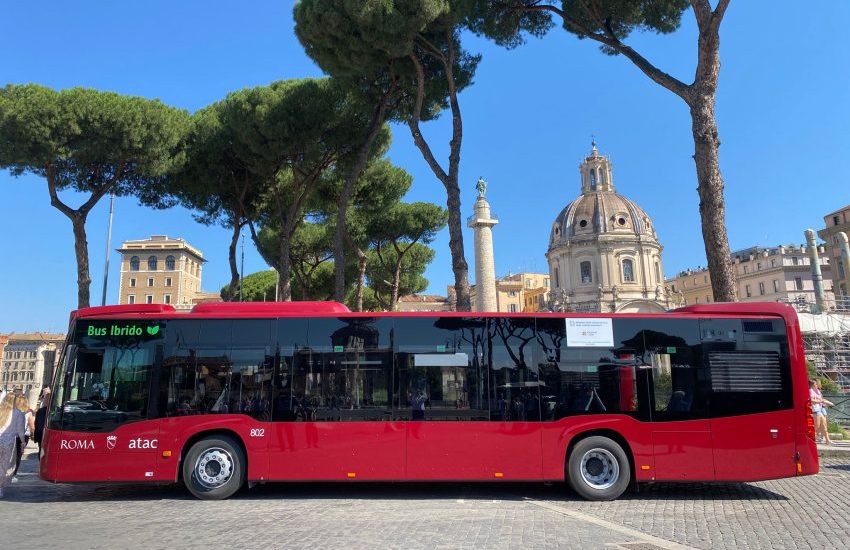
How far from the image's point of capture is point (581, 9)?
46.0 feet

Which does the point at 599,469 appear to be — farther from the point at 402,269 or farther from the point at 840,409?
the point at 402,269

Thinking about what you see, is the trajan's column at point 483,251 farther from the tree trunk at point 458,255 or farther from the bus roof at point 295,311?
the bus roof at point 295,311

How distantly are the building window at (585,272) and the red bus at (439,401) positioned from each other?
64.2 metres

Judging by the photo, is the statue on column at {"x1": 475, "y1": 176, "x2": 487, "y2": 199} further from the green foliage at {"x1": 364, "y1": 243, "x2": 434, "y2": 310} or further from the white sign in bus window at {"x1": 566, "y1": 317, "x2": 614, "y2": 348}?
the white sign in bus window at {"x1": 566, "y1": 317, "x2": 614, "y2": 348}

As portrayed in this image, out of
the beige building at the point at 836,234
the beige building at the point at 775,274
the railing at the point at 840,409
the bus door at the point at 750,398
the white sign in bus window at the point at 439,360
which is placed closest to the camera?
the bus door at the point at 750,398

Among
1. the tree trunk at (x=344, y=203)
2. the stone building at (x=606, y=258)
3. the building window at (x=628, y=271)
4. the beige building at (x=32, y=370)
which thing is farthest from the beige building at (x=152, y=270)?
the tree trunk at (x=344, y=203)

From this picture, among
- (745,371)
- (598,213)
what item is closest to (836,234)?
(598,213)

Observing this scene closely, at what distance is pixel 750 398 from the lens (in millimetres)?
7402

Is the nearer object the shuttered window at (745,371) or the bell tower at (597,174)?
the shuttered window at (745,371)

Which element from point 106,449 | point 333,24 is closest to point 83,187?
point 333,24

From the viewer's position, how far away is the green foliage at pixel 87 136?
14.7m

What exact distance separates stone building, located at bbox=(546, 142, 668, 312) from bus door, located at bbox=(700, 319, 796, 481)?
59086 millimetres

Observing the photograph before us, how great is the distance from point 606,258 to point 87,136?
61.4 metres

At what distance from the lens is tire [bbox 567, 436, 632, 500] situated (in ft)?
24.2
